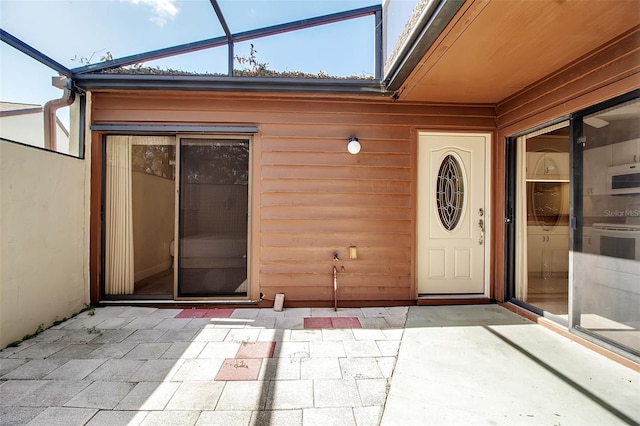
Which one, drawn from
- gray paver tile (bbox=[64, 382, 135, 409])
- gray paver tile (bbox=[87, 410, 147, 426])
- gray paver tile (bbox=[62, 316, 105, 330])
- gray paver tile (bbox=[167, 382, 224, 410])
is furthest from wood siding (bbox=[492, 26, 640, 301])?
gray paver tile (bbox=[62, 316, 105, 330])

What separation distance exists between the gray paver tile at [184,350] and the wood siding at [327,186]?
105cm

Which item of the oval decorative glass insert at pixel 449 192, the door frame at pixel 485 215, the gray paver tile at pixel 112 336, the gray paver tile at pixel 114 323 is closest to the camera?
the gray paver tile at pixel 112 336

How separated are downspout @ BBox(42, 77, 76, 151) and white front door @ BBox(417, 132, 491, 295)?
399 centimetres

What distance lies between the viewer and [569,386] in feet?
6.45

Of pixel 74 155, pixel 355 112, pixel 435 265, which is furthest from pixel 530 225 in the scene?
pixel 74 155

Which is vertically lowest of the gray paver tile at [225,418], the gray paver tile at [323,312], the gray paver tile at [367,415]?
the gray paver tile at [367,415]

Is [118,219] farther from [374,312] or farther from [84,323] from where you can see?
[374,312]

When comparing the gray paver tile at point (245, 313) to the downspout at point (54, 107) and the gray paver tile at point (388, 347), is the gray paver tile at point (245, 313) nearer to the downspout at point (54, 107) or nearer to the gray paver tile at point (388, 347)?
the gray paver tile at point (388, 347)

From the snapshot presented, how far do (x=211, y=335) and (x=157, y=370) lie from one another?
0.62m

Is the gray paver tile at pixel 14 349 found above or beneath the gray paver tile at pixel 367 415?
above

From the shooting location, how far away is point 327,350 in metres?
2.45

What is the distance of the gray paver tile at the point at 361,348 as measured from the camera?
239 cm

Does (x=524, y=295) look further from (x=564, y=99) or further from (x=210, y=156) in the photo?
(x=210, y=156)

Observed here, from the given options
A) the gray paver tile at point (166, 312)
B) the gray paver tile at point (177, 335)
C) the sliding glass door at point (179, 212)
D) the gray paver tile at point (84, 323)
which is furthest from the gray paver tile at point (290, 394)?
the gray paver tile at point (84, 323)
